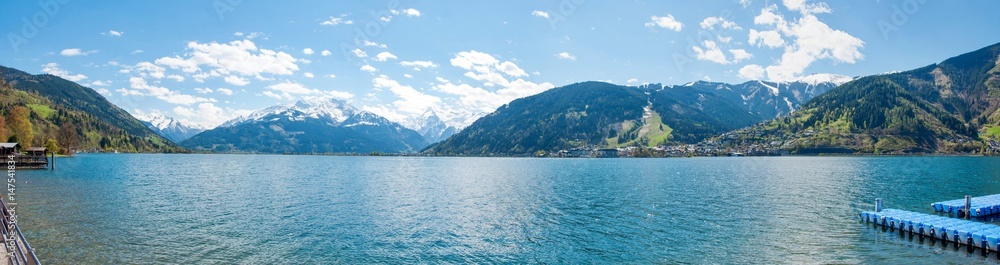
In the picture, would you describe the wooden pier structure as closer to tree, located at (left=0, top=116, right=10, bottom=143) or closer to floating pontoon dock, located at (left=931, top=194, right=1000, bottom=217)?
tree, located at (left=0, top=116, right=10, bottom=143)

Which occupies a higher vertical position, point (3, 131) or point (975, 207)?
point (3, 131)

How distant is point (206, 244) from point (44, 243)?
1335cm

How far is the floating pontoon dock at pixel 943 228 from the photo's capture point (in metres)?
44.5

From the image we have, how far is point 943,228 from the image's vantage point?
48.9m

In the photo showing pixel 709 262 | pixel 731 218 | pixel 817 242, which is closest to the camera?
pixel 709 262

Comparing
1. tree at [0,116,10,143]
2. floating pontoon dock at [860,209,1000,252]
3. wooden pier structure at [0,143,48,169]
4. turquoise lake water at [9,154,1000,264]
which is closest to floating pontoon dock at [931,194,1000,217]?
turquoise lake water at [9,154,1000,264]

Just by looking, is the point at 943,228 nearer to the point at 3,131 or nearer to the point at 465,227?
the point at 465,227

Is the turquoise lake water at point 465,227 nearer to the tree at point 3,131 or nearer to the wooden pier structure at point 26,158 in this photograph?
the wooden pier structure at point 26,158

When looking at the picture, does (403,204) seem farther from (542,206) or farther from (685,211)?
(685,211)

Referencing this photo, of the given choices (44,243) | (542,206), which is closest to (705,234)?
(542,206)

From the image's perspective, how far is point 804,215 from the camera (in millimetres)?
64938

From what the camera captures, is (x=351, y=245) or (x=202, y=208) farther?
(x=202, y=208)

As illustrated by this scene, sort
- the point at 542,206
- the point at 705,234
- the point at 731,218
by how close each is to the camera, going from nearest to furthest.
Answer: the point at 705,234 → the point at 731,218 → the point at 542,206

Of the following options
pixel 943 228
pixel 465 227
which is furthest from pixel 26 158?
pixel 943 228
